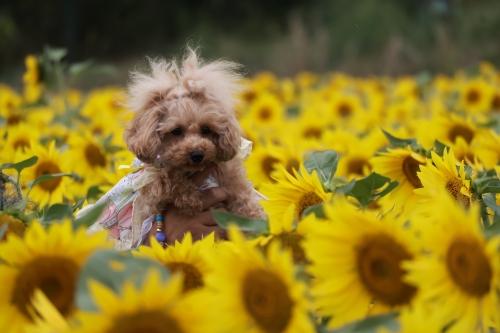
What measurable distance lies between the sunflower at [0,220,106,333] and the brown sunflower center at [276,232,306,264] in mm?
338

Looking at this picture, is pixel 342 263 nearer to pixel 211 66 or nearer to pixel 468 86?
pixel 211 66

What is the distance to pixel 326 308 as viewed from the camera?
41.5 inches

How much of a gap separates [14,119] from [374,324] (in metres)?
3.36

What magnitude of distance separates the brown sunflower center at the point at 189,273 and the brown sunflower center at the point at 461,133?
78.6 inches

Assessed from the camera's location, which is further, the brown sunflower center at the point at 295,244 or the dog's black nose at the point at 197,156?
the dog's black nose at the point at 197,156

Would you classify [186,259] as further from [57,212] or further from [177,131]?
[177,131]

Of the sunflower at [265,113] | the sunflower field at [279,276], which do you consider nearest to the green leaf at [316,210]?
the sunflower field at [279,276]

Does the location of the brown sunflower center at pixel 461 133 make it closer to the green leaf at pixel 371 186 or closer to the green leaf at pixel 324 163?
the green leaf at pixel 324 163

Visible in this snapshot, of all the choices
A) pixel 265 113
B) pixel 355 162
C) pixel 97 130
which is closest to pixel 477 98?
pixel 265 113

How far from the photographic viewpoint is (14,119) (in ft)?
12.7

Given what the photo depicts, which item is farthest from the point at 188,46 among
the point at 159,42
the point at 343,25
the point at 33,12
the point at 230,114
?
the point at 159,42

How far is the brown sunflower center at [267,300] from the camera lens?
968mm

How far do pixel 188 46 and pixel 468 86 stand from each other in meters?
2.97

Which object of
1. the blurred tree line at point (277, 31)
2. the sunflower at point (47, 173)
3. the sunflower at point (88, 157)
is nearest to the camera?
the sunflower at point (47, 173)
